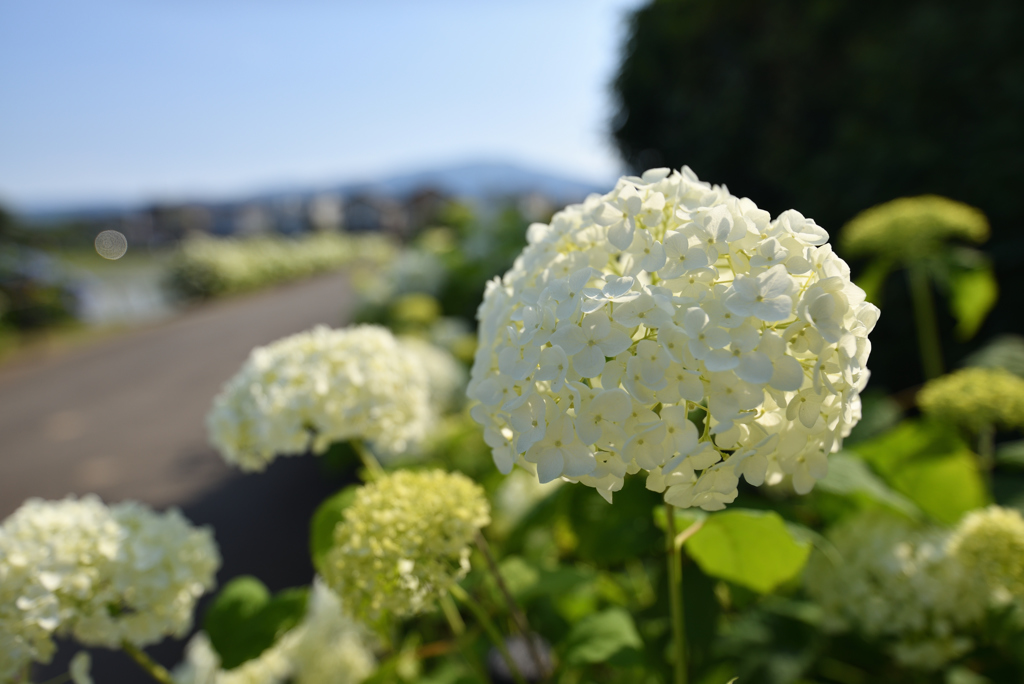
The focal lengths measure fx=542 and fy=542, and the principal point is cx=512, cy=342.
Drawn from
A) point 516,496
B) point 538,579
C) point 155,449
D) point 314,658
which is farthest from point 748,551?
point 155,449

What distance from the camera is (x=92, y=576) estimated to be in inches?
36.9

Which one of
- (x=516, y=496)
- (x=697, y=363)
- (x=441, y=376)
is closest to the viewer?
(x=697, y=363)

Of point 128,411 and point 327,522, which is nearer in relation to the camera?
point 327,522

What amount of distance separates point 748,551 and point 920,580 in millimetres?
484

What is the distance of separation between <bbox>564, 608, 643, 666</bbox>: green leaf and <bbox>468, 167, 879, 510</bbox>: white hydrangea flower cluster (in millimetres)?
389

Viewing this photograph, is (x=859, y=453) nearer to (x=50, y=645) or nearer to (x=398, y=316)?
(x=50, y=645)

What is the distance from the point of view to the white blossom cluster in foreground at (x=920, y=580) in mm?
1002

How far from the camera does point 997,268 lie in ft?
8.71

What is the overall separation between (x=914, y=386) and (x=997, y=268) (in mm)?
726

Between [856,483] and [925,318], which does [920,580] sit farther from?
[925,318]

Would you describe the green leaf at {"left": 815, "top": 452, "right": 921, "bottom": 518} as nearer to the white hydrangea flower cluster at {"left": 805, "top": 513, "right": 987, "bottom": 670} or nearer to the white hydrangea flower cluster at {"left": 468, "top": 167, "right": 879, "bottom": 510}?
the white hydrangea flower cluster at {"left": 805, "top": 513, "right": 987, "bottom": 670}

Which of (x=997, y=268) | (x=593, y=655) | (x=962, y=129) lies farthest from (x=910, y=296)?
(x=593, y=655)

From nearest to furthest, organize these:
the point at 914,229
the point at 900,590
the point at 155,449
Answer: the point at 900,590 → the point at 914,229 → the point at 155,449

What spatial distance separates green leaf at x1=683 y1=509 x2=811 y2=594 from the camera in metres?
0.89
